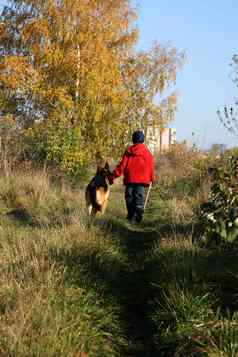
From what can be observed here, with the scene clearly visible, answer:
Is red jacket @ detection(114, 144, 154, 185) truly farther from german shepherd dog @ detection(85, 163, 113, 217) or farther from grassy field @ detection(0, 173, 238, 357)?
grassy field @ detection(0, 173, 238, 357)

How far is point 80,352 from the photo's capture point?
394 cm

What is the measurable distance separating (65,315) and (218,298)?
4.61ft

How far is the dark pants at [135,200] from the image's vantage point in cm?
1066

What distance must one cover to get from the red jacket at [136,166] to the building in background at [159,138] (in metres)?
14.2

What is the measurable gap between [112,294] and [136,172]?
16.9 feet

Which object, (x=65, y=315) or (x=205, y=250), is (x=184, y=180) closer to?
(x=205, y=250)

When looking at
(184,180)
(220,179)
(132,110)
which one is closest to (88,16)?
Result: (132,110)

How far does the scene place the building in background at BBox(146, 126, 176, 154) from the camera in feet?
82.8

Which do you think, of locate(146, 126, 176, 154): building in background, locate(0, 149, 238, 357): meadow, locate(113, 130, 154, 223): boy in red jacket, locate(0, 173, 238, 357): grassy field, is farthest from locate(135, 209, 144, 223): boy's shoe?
locate(146, 126, 176, 154): building in background

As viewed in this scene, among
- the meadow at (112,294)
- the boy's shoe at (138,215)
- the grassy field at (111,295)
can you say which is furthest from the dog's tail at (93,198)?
the grassy field at (111,295)

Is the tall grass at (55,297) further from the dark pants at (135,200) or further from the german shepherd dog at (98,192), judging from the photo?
the dark pants at (135,200)

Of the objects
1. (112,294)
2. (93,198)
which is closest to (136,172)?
(93,198)

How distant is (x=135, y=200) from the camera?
10680 mm

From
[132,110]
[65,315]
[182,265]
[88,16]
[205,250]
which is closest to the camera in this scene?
[65,315]
